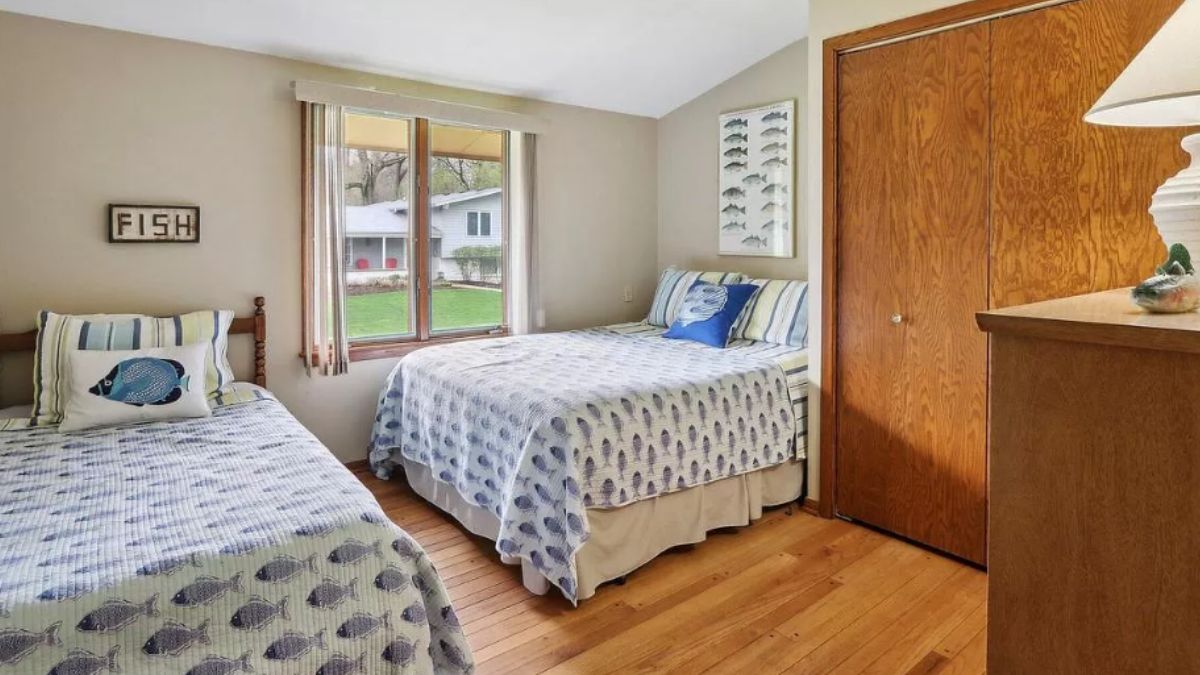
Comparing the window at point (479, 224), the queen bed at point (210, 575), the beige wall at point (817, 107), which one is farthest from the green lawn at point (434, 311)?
the beige wall at point (817, 107)

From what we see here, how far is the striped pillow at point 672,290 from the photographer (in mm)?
4184

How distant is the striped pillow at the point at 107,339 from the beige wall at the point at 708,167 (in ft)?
9.16

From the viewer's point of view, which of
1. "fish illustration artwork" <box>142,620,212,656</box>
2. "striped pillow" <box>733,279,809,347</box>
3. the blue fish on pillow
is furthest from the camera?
"striped pillow" <box>733,279,809,347</box>

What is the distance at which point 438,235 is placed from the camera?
3.87m

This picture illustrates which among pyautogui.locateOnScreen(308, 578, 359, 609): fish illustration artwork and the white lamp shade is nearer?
the white lamp shade

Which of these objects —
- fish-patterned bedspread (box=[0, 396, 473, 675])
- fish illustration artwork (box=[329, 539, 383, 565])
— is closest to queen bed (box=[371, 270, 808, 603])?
fish-patterned bedspread (box=[0, 396, 473, 675])

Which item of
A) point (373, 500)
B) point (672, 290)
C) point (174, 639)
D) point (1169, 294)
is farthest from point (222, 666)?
point (672, 290)

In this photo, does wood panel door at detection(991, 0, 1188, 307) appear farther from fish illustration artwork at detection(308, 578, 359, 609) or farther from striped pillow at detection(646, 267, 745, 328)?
fish illustration artwork at detection(308, 578, 359, 609)

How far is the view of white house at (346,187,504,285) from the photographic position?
3.64 metres

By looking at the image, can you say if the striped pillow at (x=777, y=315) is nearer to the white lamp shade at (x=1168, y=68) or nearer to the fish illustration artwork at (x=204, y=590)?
the white lamp shade at (x=1168, y=68)

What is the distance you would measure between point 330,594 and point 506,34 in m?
2.73

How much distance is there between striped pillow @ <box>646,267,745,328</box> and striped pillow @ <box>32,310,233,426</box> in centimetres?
238

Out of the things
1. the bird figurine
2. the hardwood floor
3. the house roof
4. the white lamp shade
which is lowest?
the hardwood floor

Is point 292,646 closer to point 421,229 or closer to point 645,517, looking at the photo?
point 645,517
